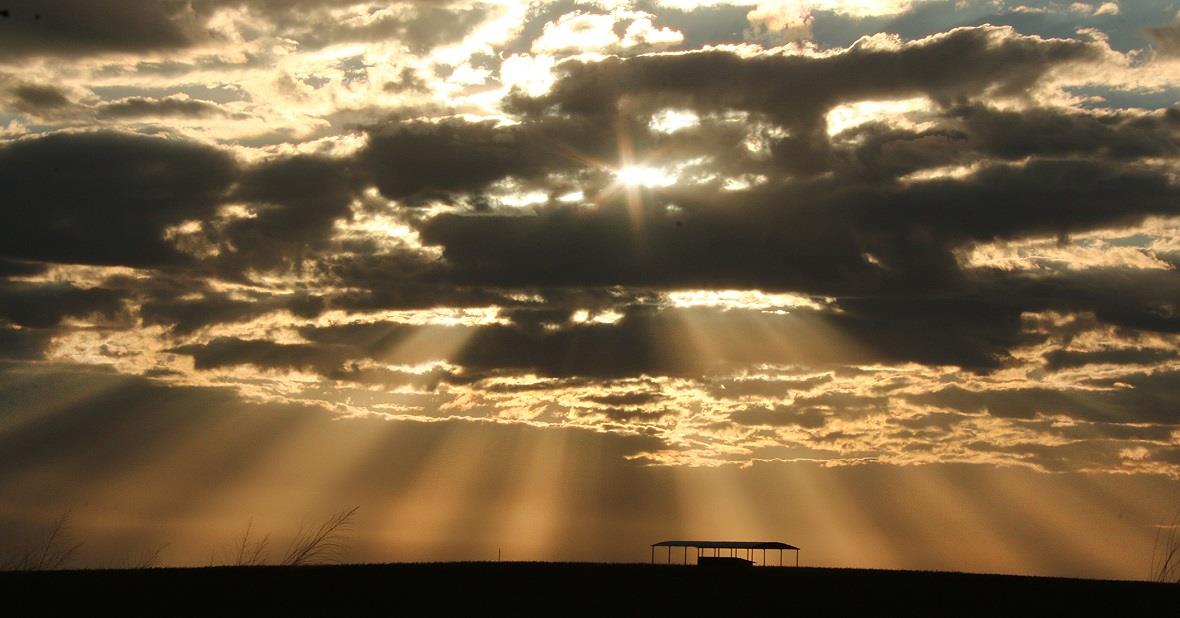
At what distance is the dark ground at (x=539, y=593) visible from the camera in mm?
39812

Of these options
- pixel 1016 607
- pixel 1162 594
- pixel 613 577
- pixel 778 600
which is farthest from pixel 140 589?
pixel 1162 594

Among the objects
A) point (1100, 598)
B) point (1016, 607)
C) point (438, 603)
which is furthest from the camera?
point (1100, 598)

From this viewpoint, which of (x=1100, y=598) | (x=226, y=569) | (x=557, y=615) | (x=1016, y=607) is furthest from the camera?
(x=226, y=569)

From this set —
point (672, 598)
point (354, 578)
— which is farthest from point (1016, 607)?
point (354, 578)

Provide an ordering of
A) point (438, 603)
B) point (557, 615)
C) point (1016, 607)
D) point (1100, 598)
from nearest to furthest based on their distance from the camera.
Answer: point (557, 615)
point (438, 603)
point (1016, 607)
point (1100, 598)

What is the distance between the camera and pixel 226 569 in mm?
51156

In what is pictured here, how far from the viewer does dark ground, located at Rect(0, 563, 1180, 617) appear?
1567 inches

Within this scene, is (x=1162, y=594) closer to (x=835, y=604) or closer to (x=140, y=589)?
(x=835, y=604)

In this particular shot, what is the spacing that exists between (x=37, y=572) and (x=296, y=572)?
10.4 m

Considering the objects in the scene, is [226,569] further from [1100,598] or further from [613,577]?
[1100,598]

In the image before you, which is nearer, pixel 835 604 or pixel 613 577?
pixel 835 604

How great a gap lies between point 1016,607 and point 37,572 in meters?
39.2

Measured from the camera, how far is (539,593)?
44125 millimetres

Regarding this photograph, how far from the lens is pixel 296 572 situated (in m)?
49.8
